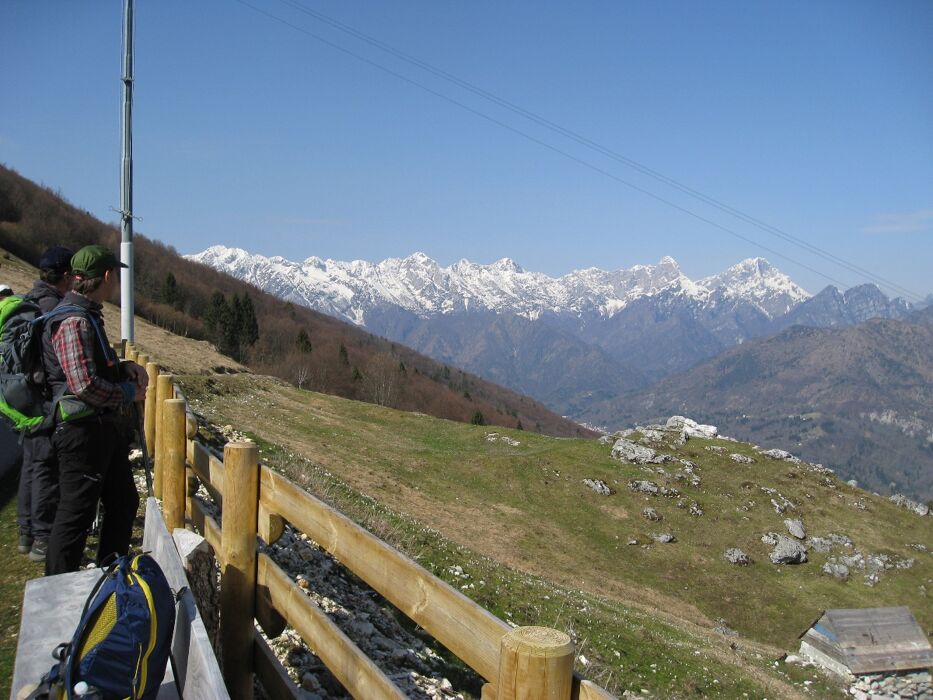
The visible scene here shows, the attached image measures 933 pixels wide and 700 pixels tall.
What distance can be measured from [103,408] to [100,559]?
57.7 inches

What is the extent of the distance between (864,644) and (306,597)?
888 inches

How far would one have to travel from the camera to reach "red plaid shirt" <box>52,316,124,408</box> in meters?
5.33

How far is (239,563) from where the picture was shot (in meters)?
4.61

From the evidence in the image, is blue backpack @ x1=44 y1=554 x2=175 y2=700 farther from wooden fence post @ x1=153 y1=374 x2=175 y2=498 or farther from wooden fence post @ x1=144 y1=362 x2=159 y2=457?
wooden fence post @ x1=144 y1=362 x2=159 y2=457

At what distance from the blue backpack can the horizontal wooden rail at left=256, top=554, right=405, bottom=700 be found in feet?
2.49

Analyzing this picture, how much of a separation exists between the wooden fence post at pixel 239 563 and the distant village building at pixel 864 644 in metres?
21.2

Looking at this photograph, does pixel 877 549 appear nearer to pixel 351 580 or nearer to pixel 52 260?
pixel 351 580

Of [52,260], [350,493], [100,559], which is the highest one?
[52,260]

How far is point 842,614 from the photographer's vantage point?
2122cm

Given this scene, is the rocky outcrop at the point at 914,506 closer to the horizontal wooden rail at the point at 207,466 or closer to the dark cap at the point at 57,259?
the horizontal wooden rail at the point at 207,466

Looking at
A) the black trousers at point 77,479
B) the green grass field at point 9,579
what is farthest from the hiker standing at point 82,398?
the green grass field at point 9,579

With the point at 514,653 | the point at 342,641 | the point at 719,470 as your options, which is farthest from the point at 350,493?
the point at 719,470

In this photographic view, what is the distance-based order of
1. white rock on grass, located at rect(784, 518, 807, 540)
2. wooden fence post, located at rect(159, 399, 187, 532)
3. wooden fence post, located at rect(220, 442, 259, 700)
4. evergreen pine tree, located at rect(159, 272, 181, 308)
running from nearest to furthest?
wooden fence post, located at rect(220, 442, 259, 700)
wooden fence post, located at rect(159, 399, 187, 532)
white rock on grass, located at rect(784, 518, 807, 540)
evergreen pine tree, located at rect(159, 272, 181, 308)

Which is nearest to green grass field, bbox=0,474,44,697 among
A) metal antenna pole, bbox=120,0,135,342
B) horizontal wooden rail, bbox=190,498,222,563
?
horizontal wooden rail, bbox=190,498,222,563
